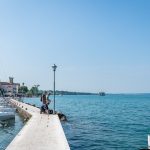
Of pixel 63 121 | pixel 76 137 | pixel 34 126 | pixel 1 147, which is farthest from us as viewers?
pixel 63 121

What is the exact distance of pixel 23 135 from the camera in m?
20.0

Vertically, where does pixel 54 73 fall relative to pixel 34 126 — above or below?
above

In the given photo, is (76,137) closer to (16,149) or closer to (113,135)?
(113,135)

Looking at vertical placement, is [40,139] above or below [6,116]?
below

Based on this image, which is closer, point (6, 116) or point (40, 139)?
point (40, 139)

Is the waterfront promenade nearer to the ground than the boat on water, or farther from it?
nearer to the ground

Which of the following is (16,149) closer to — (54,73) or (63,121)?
(54,73)

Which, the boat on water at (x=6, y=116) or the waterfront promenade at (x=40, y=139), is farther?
the boat on water at (x=6, y=116)

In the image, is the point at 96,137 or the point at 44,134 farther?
the point at 96,137

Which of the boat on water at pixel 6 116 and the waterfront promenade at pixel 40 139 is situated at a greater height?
the boat on water at pixel 6 116

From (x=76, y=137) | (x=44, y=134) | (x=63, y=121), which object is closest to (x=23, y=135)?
(x=44, y=134)

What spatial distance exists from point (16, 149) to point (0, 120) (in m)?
20.2

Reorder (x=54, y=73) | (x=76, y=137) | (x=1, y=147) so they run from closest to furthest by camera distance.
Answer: (x=1, y=147)
(x=76, y=137)
(x=54, y=73)

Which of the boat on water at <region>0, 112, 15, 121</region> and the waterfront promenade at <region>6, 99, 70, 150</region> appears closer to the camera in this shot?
the waterfront promenade at <region>6, 99, 70, 150</region>
